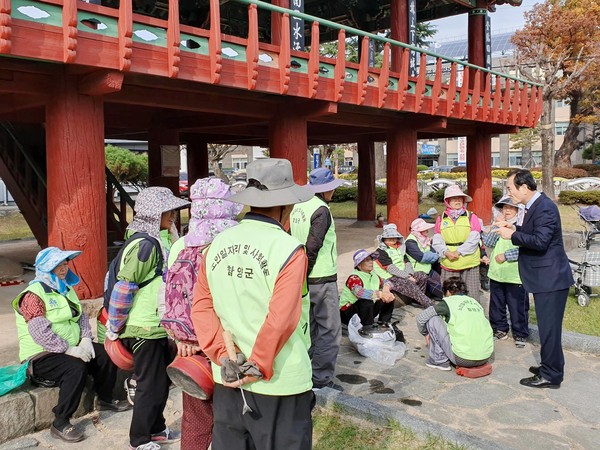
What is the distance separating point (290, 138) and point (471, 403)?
20.1 ft

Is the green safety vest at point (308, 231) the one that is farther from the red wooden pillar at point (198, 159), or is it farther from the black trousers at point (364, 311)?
the red wooden pillar at point (198, 159)

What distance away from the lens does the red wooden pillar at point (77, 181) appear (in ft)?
21.5

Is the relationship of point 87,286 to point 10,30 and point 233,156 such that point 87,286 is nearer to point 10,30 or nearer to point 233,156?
point 10,30

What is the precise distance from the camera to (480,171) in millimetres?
15266

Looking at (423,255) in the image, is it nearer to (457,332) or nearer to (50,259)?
(457,332)

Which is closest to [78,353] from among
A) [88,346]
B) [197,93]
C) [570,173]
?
[88,346]

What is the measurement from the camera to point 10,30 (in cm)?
550

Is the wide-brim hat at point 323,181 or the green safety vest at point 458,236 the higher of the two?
the wide-brim hat at point 323,181

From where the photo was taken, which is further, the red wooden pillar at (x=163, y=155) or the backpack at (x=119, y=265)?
the red wooden pillar at (x=163, y=155)

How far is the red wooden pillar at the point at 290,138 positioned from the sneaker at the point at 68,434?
6226 mm

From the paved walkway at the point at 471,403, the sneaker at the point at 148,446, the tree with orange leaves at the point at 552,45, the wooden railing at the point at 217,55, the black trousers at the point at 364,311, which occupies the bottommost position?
the paved walkway at the point at 471,403

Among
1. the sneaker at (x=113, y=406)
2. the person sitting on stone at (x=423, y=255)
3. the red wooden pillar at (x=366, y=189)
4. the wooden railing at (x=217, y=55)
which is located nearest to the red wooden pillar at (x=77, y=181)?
the wooden railing at (x=217, y=55)

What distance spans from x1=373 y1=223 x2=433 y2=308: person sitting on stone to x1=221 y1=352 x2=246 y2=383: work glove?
4.75 m

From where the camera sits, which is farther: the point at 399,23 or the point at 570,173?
the point at 570,173
